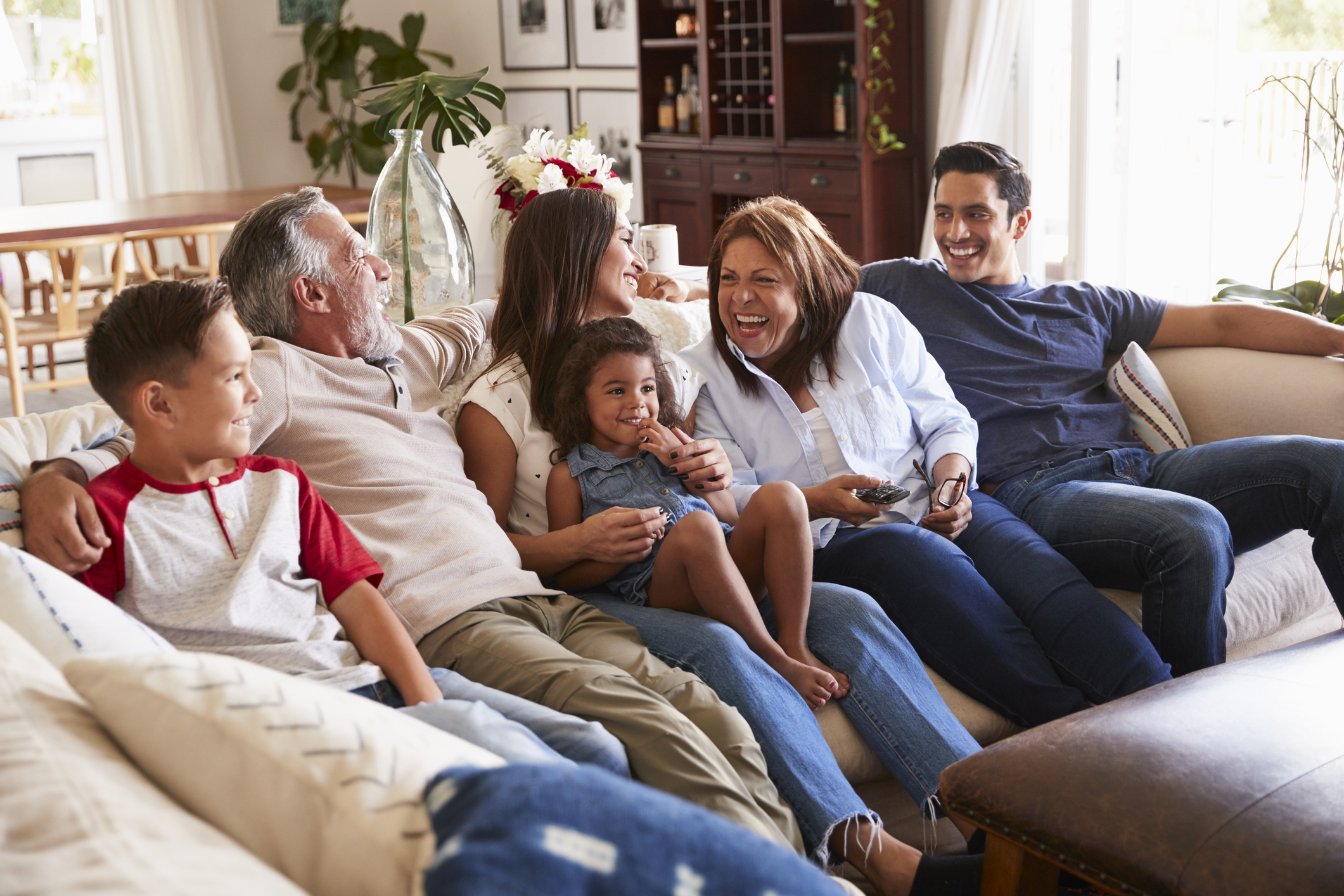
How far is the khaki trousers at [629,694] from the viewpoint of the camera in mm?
1366

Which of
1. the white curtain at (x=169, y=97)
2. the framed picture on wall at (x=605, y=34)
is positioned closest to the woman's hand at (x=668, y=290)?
the framed picture on wall at (x=605, y=34)

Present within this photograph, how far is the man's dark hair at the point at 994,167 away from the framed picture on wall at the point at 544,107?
468cm

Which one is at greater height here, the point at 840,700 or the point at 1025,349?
the point at 1025,349

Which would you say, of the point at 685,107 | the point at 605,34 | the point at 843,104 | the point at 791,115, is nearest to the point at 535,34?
the point at 605,34

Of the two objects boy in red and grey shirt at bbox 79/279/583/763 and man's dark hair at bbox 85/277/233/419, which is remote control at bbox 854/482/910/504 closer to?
boy in red and grey shirt at bbox 79/279/583/763

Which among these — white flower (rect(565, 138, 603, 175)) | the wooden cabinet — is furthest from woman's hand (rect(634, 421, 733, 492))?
→ the wooden cabinet

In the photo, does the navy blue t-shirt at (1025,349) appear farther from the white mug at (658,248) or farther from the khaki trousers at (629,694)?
the khaki trousers at (629,694)

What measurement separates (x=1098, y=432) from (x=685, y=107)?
3.87 m

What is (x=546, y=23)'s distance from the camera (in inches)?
272

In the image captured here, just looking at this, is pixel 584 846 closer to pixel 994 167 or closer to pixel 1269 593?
pixel 1269 593

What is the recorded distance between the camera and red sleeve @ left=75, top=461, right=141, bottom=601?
133 cm

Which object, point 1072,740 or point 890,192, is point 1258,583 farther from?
point 890,192

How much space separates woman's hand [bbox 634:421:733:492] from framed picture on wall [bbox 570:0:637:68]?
473 cm

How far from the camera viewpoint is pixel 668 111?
5.81m
